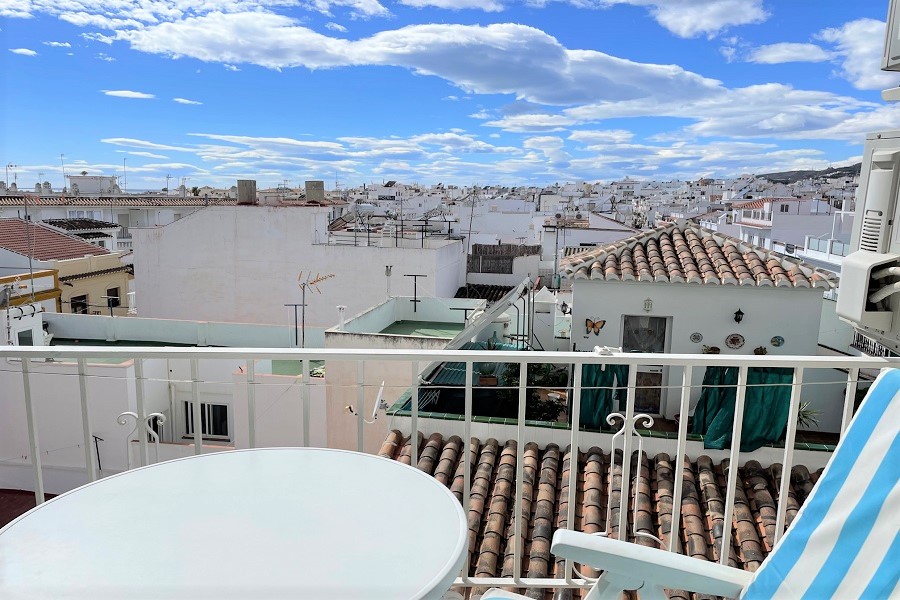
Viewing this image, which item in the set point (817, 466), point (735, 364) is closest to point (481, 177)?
point (817, 466)

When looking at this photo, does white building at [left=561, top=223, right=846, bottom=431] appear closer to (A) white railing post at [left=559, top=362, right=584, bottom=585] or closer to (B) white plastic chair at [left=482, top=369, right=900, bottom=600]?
(A) white railing post at [left=559, top=362, right=584, bottom=585]

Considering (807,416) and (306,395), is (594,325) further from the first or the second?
(306,395)

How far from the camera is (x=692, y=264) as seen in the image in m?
8.40

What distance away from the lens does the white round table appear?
103 centimetres

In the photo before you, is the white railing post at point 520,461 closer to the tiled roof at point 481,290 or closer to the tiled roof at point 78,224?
the tiled roof at point 481,290

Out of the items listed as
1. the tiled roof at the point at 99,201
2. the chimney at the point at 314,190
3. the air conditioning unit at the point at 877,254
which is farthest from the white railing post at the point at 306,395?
the tiled roof at the point at 99,201

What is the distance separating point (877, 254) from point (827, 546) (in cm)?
114

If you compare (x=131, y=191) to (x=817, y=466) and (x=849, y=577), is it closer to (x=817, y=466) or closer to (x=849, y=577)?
(x=817, y=466)

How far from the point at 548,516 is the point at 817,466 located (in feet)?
9.79

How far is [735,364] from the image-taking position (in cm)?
159

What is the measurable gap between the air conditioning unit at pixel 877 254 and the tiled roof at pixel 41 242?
1706 centimetres

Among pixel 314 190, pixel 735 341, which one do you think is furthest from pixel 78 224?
pixel 735 341

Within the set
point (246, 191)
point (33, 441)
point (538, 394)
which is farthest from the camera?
point (246, 191)

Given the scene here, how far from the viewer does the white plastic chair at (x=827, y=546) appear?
112 centimetres
